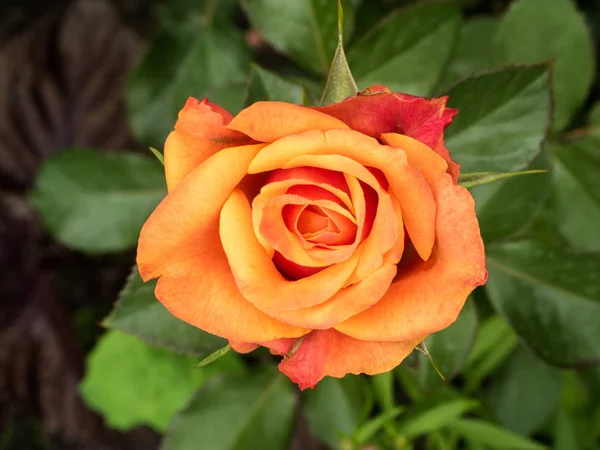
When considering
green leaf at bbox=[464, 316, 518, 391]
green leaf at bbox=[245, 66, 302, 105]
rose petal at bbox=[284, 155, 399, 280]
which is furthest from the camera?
green leaf at bbox=[464, 316, 518, 391]

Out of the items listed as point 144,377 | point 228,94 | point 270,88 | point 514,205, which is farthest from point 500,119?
point 144,377

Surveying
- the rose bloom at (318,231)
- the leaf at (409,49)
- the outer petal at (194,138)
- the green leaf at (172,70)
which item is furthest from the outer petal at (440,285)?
the green leaf at (172,70)

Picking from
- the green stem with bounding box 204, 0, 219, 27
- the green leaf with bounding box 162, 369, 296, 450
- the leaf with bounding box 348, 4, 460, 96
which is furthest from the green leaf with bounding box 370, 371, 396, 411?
the green stem with bounding box 204, 0, 219, 27

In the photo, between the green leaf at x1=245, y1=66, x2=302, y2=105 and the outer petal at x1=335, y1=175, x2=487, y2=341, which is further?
the green leaf at x1=245, y1=66, x2=302, y2=105

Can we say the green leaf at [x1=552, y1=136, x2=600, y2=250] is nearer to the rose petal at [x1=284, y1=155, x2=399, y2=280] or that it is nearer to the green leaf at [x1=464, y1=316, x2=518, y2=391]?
the green leaf at [x1=464, y1=316, x2=518, y2=391]

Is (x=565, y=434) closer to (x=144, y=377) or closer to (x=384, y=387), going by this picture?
(x=384, y=387)

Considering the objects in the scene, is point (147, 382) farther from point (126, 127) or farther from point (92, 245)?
point (126, 127)
